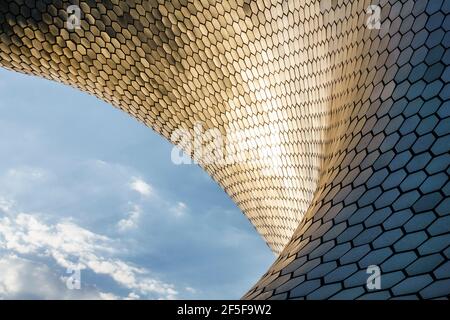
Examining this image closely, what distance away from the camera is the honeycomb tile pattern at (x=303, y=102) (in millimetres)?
6367

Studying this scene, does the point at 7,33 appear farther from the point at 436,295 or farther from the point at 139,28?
the point at 436,295

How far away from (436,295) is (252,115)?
34.2 feet

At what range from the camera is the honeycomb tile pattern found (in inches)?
251

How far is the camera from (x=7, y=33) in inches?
600

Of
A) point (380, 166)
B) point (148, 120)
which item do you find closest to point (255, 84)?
point (148, 120)

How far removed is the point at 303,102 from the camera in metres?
12.4
